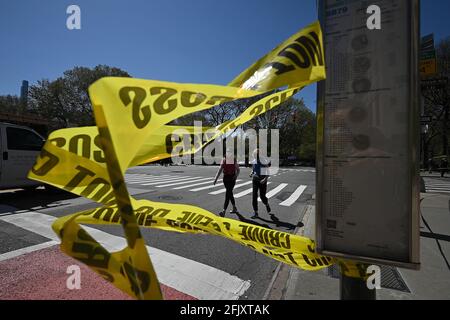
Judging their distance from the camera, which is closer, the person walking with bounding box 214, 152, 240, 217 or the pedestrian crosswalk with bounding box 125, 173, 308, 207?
the person walking with bounding box 214, 152, 240, 217

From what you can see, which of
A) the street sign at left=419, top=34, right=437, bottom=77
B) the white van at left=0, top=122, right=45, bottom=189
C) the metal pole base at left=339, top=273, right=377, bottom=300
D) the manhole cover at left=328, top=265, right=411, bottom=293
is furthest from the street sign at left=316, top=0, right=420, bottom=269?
the white van at left=0, top=122, right=45, bottom=189

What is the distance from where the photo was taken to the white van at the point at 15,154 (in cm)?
768

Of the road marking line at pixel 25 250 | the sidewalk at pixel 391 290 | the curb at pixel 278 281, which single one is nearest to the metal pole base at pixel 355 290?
the sidewalk at pixel 391 290

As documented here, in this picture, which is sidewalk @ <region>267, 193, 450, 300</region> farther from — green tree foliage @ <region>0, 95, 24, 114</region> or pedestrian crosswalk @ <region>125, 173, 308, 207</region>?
green tree foliage @ <region>0, 95, 24, 114</region>

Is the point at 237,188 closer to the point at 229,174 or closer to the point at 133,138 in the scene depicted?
the point at 229,174

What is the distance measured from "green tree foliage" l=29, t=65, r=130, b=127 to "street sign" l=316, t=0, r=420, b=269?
46086mm

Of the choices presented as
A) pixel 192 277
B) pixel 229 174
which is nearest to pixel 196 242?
pixel 192 277

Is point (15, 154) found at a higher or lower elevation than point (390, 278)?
higher

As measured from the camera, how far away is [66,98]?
137 feet

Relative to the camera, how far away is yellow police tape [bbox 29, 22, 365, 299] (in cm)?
130

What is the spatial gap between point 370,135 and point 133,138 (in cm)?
139

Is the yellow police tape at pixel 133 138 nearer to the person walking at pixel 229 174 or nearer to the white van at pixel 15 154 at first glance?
the person walking at pixel 229 174

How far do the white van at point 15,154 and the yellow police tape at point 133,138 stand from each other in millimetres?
7846
